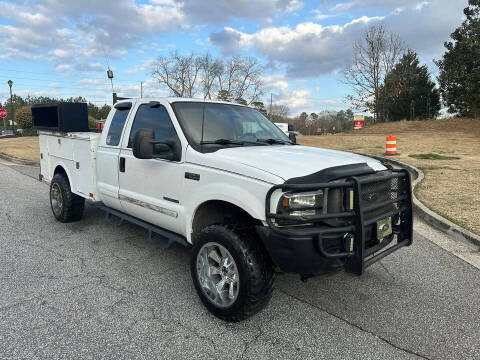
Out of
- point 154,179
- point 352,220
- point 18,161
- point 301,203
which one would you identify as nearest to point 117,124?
point 154,179

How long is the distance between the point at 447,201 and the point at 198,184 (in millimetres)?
5659

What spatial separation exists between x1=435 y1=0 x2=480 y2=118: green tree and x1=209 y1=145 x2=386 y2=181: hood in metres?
33.1

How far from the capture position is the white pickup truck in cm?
282

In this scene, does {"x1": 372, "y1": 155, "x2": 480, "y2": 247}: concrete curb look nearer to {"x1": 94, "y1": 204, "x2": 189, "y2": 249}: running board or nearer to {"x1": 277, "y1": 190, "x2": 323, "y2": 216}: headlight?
{"x1": 277, "y1": 190, "x2": 323, "y2": 216}: headlight

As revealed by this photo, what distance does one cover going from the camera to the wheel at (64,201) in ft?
19.2

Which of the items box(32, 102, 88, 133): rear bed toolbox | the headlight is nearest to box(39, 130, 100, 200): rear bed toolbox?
box(32, 102, 88, 133): rear bed toolbox

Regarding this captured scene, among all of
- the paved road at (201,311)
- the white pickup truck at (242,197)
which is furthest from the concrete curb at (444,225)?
the white pickup truck at (242,197)

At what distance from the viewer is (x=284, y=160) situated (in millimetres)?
3182

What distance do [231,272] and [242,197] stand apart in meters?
0.66

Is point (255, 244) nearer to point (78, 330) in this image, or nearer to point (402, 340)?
point (402, 340)

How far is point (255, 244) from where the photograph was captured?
307 centimetres

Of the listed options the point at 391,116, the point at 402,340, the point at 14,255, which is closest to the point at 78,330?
the point at 14,255

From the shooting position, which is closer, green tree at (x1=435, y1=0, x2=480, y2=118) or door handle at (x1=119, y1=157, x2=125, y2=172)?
door handle at (x1=119, y1=157, x2=125, y2=172)

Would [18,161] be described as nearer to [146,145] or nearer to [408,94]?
[146,145]
